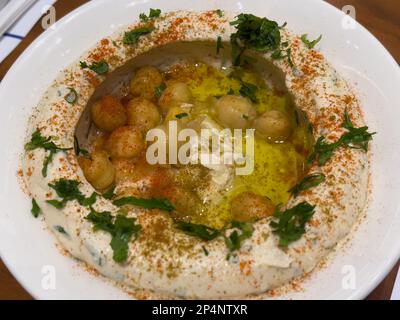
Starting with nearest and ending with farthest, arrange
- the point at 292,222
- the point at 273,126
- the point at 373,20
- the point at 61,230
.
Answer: the point at 292,222 < the point at 61,230 < the point at 273,126 < the point at 373,20

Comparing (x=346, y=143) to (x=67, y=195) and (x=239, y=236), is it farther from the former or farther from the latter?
(x=67, y=195)

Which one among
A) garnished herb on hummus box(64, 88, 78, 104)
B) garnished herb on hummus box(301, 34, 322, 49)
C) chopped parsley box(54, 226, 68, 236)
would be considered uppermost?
garnished herb on hummus box(301, 34, 322, 49)

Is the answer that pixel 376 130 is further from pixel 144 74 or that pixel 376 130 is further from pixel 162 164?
pixel 144 74

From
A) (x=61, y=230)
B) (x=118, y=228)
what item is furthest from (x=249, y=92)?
(x=61, y=230)

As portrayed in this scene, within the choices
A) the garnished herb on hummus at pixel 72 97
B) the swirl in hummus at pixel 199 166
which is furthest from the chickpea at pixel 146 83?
the garnished herb on hummus at pixel 72 97

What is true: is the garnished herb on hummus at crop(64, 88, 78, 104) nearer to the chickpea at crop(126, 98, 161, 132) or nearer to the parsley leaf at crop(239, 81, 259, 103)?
the chickpea at crop(126, 98, 161, 132)

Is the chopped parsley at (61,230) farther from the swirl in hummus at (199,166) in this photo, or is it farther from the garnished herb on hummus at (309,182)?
the garnished herb on hummus at (309,182)

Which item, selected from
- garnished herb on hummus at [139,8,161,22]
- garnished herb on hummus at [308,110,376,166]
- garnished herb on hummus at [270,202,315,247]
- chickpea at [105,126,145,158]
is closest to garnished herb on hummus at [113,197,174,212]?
chickpea at [105,126,145,158]

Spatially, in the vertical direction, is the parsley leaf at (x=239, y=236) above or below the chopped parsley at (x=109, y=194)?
above
